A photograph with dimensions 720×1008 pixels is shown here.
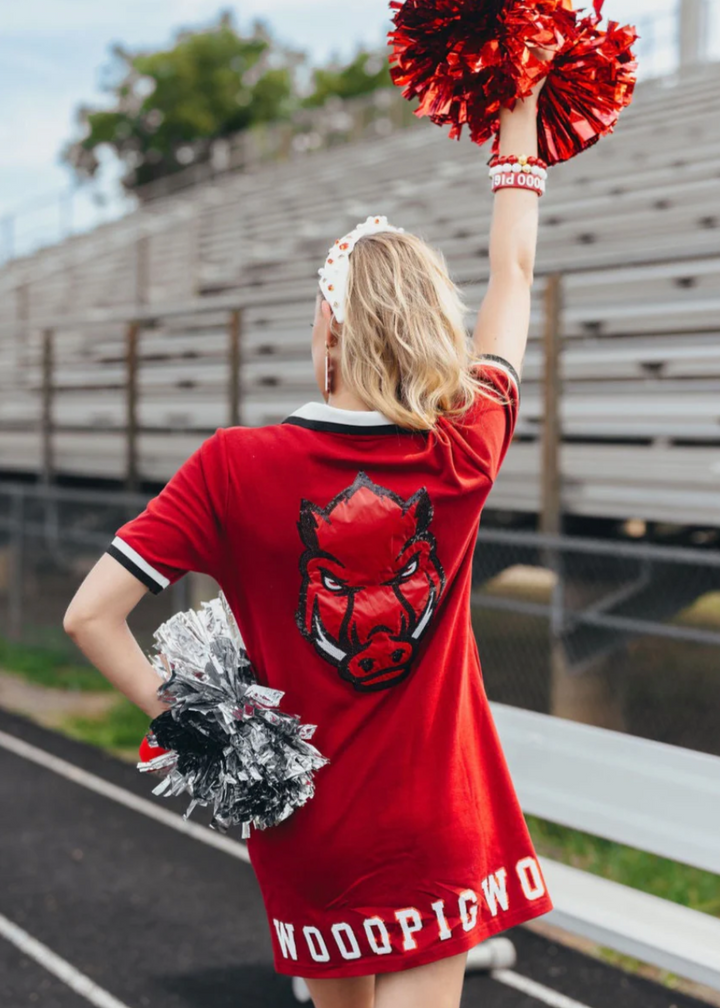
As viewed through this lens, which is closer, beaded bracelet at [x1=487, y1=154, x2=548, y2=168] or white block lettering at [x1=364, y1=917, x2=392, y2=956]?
white block lettering at [x1=364, y1=917, x2=392, y2=956]

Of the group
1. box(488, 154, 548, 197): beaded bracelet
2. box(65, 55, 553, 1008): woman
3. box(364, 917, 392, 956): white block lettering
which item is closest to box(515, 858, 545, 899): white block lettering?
box(65, 55, 553, 1008): woman

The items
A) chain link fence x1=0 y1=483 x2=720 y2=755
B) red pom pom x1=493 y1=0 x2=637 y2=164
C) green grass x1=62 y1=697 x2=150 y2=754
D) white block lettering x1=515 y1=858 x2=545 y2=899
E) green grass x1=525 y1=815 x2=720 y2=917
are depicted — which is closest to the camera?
white block lettering x1=515 y1=858 x2=545 y2=899

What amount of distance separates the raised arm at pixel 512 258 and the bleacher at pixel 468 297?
5.5 inches

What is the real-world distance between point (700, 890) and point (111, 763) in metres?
3.62

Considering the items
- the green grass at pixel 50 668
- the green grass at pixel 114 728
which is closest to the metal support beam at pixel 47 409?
the green grass at pixel 50 668

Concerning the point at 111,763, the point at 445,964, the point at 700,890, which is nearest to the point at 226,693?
the point at 445,964

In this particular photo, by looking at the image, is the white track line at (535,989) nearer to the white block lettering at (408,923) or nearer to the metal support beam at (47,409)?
the white block lettering at (408,923)

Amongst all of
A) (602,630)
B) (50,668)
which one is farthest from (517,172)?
(50,668)

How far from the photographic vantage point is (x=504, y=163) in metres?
2.04

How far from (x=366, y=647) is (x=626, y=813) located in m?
2.12

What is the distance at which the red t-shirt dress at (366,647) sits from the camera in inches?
66.0

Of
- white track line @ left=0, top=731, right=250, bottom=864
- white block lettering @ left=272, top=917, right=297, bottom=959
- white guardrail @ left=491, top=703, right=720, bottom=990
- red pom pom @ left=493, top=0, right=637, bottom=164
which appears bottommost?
white track line @ left=0, top=731, right=250, bottom=864

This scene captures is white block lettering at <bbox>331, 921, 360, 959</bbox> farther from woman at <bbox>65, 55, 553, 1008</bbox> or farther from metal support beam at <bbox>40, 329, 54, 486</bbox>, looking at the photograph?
metal support beam at <bbox>40, 329, 54, 486</bbox>

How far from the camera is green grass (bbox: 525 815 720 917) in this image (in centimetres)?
456
